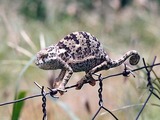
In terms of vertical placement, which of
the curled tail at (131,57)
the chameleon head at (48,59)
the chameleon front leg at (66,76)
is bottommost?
the chameleon front leg at (66,76)

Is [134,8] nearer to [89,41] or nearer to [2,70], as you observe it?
[2,70]

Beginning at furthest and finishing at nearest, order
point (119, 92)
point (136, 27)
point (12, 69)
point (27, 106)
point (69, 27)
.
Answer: point (136, 27) < point (69, 27) < point (12, 69) < point (119, 92) < point (27, 106)

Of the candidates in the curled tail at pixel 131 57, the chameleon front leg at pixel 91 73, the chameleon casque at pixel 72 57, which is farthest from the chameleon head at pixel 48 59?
the curled tail at pixel 131 57

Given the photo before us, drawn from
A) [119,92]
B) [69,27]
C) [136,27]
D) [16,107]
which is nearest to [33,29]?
[69,27]

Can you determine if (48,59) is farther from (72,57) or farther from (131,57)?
(131,57)

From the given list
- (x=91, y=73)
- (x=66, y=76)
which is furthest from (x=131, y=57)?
(x=66, y=76)

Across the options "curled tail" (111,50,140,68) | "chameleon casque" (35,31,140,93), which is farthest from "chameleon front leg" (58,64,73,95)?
"curled tail" (111,50,140,68)

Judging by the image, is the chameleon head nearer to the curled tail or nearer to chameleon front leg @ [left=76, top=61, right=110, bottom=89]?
chameleon front leg @ [left=76, top=61, right=110, bottom=89]

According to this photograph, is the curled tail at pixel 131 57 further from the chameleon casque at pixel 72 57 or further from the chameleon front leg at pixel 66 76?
the chameleon front leg at pixel 66 76
